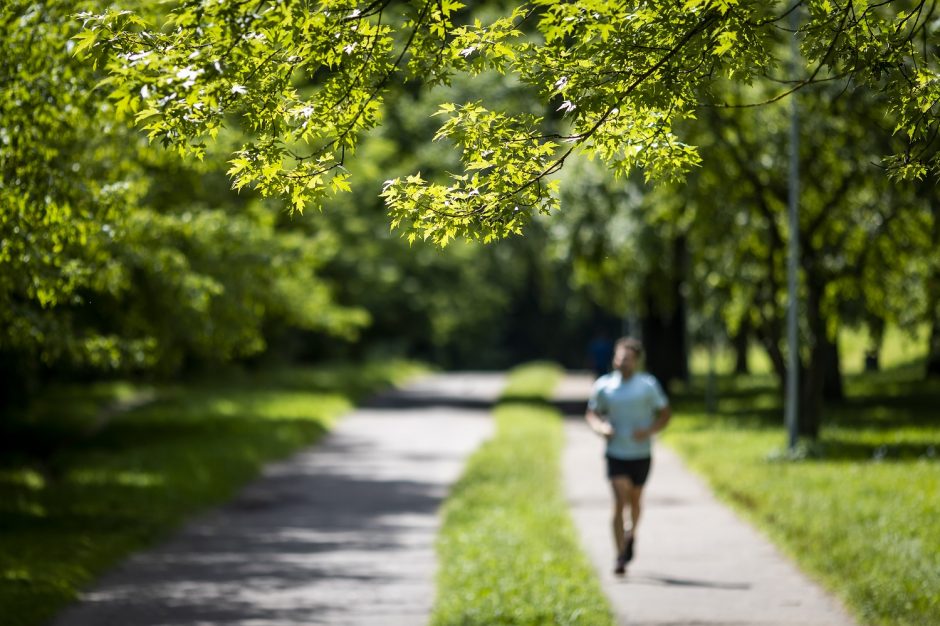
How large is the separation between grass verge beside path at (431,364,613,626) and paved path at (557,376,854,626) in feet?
0.88

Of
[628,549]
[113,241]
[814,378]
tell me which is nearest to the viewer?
[113,241]

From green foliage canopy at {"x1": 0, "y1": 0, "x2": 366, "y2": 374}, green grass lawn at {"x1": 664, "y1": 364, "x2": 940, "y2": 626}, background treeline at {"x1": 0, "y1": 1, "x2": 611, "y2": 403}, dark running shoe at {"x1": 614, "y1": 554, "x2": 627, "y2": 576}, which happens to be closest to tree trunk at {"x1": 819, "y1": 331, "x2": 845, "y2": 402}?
green grass lawn at {"x1": 664, "y1": 364, "x2": 940, "y2": 626}

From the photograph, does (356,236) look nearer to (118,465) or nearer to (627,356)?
(118,465)

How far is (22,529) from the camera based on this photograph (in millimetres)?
13844

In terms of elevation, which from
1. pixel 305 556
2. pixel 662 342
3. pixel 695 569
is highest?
pixel 662 342

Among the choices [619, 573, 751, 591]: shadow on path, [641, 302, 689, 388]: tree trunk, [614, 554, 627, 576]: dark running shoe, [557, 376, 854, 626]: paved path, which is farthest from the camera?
[641, 302, 689, 388]: tree trunk

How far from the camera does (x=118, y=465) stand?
20.9m

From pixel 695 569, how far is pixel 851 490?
372cm

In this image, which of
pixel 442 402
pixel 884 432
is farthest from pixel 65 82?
pixel 442 402

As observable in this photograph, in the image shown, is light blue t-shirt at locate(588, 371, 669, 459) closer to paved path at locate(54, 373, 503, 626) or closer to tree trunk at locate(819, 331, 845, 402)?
paved path at locate(54, 373, 503, 626)

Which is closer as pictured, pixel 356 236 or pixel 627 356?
pixel 627 356

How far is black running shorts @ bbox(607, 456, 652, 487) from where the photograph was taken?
1164cm

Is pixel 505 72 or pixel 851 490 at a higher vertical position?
pixel 505 72

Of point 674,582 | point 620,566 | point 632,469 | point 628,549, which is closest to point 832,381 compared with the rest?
point 632,469
